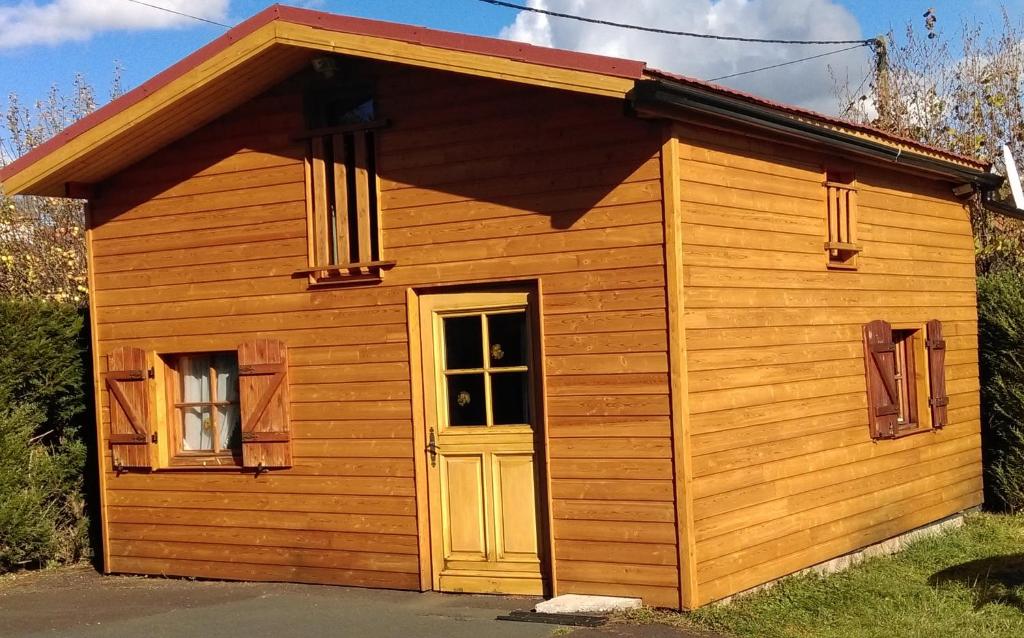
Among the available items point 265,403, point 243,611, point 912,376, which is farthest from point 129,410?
point 912,376

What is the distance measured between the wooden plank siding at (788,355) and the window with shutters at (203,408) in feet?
13.4

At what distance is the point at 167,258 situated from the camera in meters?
10.1

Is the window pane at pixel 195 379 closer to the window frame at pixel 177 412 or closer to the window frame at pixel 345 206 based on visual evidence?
the window frame at pixel 177 412

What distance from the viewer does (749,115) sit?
821cm

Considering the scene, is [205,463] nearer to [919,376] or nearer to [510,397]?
[510,397]

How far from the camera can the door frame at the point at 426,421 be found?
840 centimetres

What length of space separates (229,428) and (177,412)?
1.86 ft

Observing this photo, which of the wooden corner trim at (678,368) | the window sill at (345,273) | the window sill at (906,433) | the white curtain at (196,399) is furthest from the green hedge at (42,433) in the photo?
the window sill at (906,433)

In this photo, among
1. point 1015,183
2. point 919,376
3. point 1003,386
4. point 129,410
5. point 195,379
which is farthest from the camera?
point 1003,386

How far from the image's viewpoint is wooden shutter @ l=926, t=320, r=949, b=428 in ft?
37.0

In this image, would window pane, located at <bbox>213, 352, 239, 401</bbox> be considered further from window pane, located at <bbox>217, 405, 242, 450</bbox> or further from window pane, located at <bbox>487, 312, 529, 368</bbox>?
window pane, located at <bbox>487, 312, 529, 368</bbox>

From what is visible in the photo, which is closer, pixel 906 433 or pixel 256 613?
pixel 256 613

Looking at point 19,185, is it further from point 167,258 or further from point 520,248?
point 520,248

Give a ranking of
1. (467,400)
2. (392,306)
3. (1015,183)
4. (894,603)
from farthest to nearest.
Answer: (392,306)
(467,400)
(894,603)
(1015,183)
